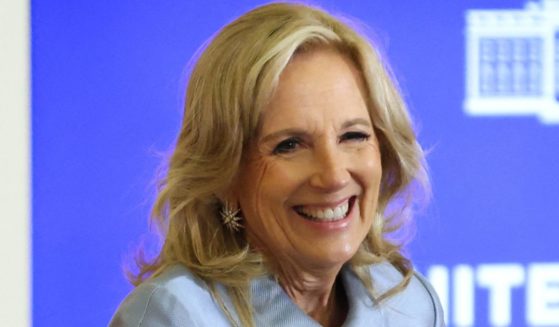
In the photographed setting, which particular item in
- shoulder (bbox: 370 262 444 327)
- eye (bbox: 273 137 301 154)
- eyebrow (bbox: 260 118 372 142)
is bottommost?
shoulder (bbox: 370 262 444 327)

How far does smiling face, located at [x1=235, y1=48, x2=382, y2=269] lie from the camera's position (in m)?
1.59

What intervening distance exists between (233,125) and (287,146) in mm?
82

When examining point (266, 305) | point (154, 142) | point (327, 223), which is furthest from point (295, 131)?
point (154, 142)

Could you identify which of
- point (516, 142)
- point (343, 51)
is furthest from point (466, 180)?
point (343, 51)

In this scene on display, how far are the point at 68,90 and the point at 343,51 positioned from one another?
Result: 1.20 metres

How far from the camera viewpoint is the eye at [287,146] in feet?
5.24

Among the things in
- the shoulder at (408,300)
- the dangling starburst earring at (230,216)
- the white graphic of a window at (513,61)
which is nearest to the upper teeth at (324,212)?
the dangling starburst earring at (230,216)

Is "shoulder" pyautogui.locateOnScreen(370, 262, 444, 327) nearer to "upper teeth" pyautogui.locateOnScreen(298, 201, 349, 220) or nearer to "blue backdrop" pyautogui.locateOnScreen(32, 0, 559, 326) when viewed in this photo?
"upper teeth" pyautogui.locateOnScreen(298, 201, 349, 220)

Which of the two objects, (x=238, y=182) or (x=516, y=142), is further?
(x=516, y=142)

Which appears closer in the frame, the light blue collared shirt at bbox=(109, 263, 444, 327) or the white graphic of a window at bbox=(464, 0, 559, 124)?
the light blue collared shirt at bbox=(109, 263, 444, 327)

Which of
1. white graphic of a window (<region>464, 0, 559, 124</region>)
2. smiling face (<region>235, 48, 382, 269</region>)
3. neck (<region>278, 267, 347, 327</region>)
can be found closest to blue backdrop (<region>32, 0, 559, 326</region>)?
white graphic of a window (<region>464, 0, 559, 124</region>)

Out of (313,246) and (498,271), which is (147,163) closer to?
(498,271)

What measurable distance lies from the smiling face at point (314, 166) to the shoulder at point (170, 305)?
13 cm

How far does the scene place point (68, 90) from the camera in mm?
2711
